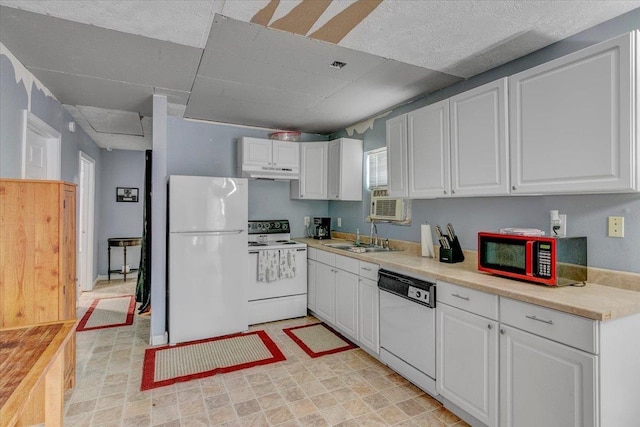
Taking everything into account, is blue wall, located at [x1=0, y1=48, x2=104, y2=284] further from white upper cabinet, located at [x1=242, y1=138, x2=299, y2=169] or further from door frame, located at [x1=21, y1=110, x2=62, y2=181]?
white upper cabinet, located at [x1=242, y1=138, x2=299, y2=169]

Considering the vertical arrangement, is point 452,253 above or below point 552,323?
above

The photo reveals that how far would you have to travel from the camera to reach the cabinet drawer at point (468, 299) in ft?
6.06

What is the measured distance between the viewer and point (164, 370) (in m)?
2.72

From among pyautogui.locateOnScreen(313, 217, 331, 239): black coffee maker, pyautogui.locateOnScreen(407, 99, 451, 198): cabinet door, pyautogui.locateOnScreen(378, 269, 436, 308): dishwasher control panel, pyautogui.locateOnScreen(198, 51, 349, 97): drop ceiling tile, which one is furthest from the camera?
pyautogui.locateOnScreen(313, 217, 331, 239): black coffee maker

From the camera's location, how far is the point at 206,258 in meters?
3.32

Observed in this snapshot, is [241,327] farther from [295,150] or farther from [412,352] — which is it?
[295,150]

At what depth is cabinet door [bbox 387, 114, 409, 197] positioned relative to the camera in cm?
289

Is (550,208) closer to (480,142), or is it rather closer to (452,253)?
(480,142)

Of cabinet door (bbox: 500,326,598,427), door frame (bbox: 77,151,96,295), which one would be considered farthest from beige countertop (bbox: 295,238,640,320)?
door frame (bbox: 77,151,96,295)

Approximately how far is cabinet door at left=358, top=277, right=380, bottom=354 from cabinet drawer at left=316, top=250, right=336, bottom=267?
1.67 feet

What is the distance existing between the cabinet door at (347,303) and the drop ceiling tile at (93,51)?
88.3 inches

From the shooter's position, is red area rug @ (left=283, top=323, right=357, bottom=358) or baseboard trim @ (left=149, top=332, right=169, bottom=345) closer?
red area rug @ (left=283, top=323, right=357, bottom=358)

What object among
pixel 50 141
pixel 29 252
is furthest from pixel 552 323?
pixel 50 141

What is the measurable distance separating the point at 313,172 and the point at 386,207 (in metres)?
1.15
